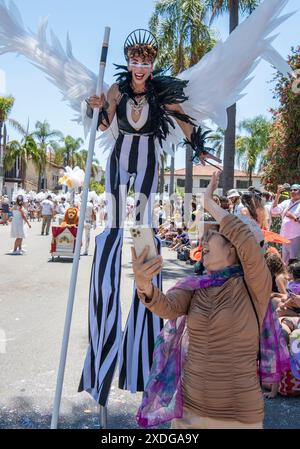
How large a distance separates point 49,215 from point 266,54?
18.3 m

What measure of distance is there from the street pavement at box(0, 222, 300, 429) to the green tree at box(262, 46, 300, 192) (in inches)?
287

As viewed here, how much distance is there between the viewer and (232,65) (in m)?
2.99

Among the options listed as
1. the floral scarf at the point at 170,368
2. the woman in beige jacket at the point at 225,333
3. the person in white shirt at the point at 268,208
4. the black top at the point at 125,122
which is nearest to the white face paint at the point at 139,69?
the black top at the point at 125,122

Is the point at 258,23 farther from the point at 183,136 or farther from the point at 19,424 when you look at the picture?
the point at 19,424

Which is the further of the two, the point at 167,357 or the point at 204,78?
the point at 204,78

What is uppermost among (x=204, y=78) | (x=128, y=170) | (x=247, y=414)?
(x=204, y=78)

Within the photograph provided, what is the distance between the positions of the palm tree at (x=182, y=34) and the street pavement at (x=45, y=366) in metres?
12.0

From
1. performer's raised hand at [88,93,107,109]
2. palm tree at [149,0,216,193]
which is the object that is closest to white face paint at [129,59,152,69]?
performer's raised hand at [88,93,107,109]

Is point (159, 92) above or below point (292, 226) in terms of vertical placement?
above

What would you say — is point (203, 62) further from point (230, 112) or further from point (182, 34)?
point (182, 34)

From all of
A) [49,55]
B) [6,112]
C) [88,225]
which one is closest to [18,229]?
[88,225]

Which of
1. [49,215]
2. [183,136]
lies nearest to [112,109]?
[183,136]

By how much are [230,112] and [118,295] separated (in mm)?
9812

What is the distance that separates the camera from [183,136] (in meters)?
3.49
